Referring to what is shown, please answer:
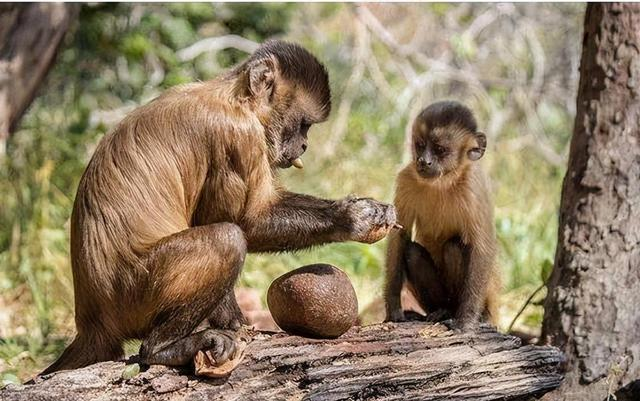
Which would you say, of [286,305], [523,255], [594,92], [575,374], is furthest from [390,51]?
[286,305]

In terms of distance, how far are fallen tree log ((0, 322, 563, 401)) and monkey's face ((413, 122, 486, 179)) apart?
1087 mm

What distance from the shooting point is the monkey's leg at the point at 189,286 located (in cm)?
481

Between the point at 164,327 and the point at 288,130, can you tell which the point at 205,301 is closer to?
the point at 164,327

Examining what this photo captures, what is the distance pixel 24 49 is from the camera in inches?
337

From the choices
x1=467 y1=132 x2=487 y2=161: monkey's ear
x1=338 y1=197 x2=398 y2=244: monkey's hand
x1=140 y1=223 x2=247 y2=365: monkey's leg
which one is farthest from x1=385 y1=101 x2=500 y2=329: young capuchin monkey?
x1=140 y1=223 x2=247 y2=365: monkey's leg

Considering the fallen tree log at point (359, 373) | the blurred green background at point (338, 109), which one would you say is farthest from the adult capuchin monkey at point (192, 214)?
the blurred green background at point (338, 109)

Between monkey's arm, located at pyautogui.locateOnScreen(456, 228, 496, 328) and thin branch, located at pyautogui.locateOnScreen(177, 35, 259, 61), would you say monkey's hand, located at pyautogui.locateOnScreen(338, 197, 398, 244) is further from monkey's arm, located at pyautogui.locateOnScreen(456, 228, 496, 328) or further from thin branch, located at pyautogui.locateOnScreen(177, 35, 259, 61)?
thin branch, located at pyautogui.locateOnScreen(177, 35, 259, 61)

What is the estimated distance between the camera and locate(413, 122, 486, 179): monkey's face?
6.41 m

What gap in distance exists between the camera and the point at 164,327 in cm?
492

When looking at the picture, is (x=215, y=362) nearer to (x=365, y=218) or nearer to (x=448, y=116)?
(x=365, y=218)

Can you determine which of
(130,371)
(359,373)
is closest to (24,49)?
(130,371)

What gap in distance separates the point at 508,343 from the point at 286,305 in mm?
1440

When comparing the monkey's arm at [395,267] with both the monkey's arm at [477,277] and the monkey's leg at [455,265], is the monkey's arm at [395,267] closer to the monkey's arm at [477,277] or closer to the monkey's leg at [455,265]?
the monkey's leg at [455,265]

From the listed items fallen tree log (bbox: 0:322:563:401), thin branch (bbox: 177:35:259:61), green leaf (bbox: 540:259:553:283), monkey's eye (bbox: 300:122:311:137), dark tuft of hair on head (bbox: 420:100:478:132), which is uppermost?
thin branch (bbox: 177:35:259:61)
